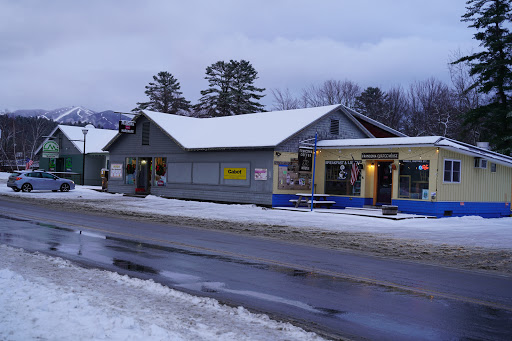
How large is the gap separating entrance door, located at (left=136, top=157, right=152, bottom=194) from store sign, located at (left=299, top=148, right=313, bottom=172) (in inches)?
522

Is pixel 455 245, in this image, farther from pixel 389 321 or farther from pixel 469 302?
pixel 389 321

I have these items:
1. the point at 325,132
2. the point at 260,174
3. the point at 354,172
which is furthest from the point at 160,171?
the point at 354,172

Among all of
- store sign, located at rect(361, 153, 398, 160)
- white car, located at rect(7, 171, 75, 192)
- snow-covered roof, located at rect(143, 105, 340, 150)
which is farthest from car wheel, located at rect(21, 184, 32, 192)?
store sign, located at rect(361, 153, 398, 160)

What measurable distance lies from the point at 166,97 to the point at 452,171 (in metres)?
58.9

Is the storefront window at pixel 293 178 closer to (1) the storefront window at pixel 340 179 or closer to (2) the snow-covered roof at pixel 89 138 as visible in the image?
(1) the storefront window at pixel 340 179

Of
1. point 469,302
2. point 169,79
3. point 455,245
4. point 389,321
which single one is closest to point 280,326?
point 389,321

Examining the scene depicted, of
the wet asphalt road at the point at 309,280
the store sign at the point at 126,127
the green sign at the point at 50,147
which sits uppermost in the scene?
the store sign at the point at 126,127

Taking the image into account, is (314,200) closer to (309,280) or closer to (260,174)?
(260,174)

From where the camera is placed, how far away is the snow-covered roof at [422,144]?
22234 millimetres

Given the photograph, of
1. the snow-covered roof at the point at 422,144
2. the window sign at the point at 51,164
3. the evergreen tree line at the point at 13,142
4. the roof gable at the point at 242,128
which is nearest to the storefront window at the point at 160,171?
the roof gable at the point at 242,128

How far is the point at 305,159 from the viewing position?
26.9 m

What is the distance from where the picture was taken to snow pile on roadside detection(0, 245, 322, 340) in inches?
200

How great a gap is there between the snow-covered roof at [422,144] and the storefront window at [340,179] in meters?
0.99

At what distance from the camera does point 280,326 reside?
571 centimetres
